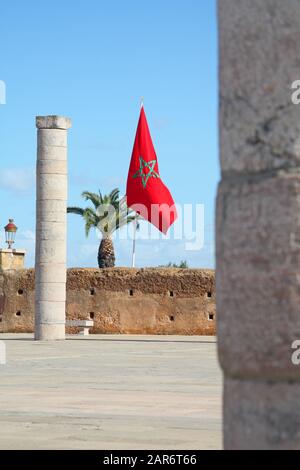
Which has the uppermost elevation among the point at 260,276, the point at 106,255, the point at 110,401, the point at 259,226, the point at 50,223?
the point at 50,223

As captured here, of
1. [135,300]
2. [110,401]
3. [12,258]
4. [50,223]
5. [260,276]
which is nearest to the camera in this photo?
[260,276]

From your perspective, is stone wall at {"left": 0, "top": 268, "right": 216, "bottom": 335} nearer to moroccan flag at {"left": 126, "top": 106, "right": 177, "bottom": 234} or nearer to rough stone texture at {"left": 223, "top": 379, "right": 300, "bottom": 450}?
moroccan flag at {"left": 126, "top": 106, "right": 177, "bottom": 234}

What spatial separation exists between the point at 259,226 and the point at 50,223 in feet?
66.7

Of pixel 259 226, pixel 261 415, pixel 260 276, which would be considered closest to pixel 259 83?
pixel 259 226

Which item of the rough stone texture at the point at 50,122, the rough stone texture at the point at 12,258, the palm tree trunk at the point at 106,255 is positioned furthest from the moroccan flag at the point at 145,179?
the rough stone texture at the point at 12,258

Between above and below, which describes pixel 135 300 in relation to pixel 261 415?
below

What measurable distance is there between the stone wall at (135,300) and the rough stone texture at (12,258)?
17.6 feet

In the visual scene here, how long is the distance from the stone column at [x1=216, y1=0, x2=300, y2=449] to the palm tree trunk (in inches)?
1215

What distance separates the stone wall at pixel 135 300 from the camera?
86.0 ft

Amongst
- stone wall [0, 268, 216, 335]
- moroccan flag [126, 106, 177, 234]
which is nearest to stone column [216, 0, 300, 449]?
stone wall [0, 268, 216, 335]

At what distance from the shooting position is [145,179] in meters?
27.7

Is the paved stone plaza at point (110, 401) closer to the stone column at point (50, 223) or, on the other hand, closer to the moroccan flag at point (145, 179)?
the stone column at point (50, 223)

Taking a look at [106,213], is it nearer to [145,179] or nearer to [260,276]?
[145,179]
